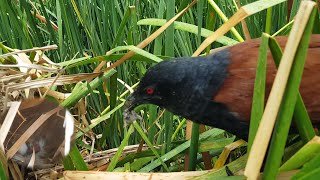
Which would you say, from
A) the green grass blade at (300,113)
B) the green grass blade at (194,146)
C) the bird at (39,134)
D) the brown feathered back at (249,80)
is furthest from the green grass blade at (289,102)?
the bird at (39,134)

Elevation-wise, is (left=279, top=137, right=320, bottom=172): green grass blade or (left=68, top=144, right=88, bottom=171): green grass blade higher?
(left=279, top=137, right=320, bottom=172): green grass blade

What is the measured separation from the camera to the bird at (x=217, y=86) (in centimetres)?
113

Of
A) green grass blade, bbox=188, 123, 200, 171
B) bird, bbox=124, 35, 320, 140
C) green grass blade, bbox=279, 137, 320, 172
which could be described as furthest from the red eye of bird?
green grass blade, bbox=279, 137, 320, 172

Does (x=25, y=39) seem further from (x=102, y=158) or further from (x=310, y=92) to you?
(x=310, y=92)

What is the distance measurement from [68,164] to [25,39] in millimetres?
485

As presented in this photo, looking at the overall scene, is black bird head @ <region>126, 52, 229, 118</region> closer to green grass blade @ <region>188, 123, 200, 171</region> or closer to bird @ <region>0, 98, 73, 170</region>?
green grass blade @ <region>188, 123, 200, 171</region>

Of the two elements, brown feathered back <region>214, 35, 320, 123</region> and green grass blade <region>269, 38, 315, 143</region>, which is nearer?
green grass blade <region>269, 38, 315, 143</region>

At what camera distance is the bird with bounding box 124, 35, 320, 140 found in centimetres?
113

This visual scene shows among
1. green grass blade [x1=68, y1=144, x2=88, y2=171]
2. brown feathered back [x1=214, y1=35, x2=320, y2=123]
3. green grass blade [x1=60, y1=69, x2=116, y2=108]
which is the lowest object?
green grass blade [x1=68, y1=144, x2=88, y2=171]

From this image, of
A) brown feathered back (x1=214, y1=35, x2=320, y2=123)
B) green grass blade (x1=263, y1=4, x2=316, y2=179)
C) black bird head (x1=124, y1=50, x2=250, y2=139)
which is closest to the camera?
green grass blade (x1=263, y1=4, x2=316, y2=179)

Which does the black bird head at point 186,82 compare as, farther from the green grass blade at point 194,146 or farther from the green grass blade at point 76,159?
the green grass blade at point 76,159

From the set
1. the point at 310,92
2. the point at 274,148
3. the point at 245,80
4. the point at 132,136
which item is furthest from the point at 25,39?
the point at 274,148

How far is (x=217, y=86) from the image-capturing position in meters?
1.21

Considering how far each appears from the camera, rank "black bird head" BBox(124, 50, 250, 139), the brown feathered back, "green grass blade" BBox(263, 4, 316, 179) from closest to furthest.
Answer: "green grass blade" BBox(263, 4, 316, 179), the brown feathered back, "black bird head" BBox(124, 50, 250, 139)
